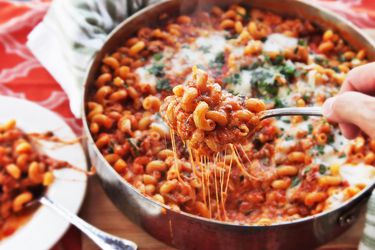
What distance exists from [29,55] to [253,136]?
1.16 m

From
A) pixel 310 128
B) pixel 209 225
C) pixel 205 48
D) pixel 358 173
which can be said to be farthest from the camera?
pixel 205 48

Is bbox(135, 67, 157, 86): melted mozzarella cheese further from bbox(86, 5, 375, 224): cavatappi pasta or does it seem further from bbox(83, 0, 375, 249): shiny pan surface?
bbox(83, 0, 375, 249): shiny pan surface

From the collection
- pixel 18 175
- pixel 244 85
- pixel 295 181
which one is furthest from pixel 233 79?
pixel 18 175

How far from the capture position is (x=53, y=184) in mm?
2035

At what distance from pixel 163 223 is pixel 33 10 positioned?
134cm

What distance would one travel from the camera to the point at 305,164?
2.00m

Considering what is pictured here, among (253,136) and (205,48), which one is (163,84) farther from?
(253,136)

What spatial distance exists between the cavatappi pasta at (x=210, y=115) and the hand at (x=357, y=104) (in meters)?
0.24

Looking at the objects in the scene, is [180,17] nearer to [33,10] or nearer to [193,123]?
[33,10]

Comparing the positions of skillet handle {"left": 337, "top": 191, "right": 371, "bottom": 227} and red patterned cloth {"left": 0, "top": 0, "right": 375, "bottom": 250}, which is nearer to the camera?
skillet handle {"left": 337, "top": 191, "right": 371, "bottom": 227}

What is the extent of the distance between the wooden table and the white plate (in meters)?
0.09

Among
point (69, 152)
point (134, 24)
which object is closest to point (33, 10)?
point (134, 24)

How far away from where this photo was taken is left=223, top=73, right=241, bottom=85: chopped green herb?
7.02 ft

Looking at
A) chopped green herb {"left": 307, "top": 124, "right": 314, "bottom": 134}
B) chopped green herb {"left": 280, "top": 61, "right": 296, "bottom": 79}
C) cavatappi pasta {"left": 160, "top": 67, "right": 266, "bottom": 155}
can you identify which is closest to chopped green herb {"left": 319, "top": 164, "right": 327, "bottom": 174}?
chopped green herb {"left": 307, "top": 124, "right": 314, "bottom": 134}
